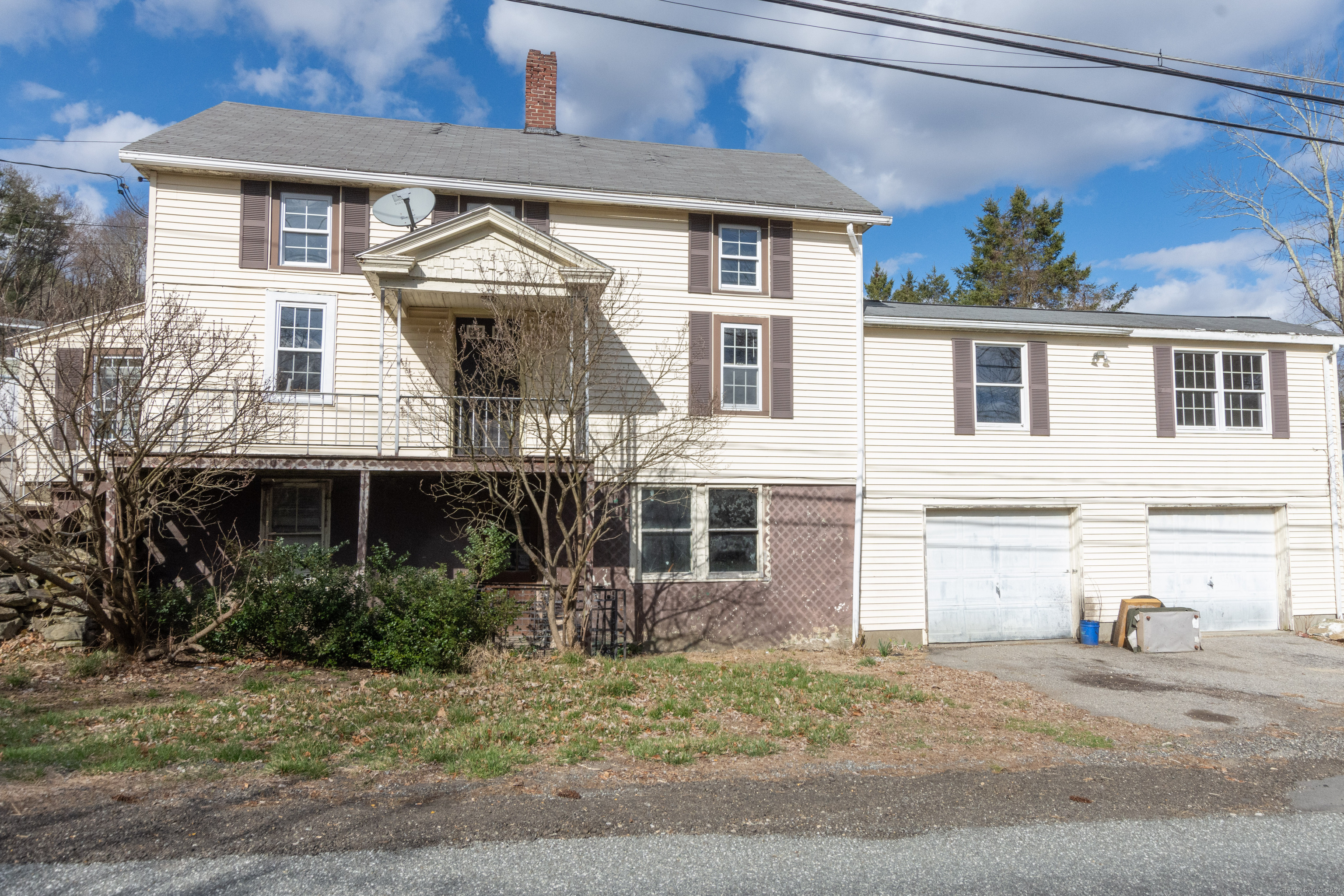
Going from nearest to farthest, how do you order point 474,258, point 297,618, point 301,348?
point 297,618 < point 474,258 < point 301,348

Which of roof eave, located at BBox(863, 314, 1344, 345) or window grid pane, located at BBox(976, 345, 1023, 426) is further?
window grid pane, located at BBox(976, 345, 1023, 426)

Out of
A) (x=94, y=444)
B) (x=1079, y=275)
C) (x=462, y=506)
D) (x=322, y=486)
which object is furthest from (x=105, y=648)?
(x=1079, y=275)

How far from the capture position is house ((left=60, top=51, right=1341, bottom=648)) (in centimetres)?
1148

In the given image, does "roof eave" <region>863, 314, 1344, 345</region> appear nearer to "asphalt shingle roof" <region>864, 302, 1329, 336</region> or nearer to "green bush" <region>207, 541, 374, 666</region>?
"asphalt shingle roof" <region>864, 302, 1329, 336</region>

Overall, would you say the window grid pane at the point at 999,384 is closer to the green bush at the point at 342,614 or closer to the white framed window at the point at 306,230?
the green bush at the point at 342,614

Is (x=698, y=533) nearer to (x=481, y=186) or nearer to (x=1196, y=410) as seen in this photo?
(x=481, y=186)

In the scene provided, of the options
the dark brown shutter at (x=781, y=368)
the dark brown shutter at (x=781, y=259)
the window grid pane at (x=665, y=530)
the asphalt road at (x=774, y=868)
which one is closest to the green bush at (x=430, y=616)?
the window grid pane at (x=665, y=530)

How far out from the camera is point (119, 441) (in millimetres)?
8469

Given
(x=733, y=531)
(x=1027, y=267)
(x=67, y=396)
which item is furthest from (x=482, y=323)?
(x=1027, y=267)

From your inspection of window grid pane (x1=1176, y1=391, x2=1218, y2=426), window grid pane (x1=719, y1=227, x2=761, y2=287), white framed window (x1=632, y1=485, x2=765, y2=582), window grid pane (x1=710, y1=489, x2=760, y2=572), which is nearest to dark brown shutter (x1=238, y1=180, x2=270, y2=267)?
white framed window (x1=632, y1=485, x2=765, y2=582)

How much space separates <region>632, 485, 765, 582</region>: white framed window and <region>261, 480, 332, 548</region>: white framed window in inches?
184

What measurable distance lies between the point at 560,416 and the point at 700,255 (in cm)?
413

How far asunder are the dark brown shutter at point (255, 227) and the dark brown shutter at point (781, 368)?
777cm

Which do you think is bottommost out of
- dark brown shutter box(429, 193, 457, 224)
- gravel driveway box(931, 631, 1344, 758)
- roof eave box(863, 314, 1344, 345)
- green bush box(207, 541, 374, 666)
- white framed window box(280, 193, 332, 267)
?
gravel driveway box(931, 631, 1344, 758)
